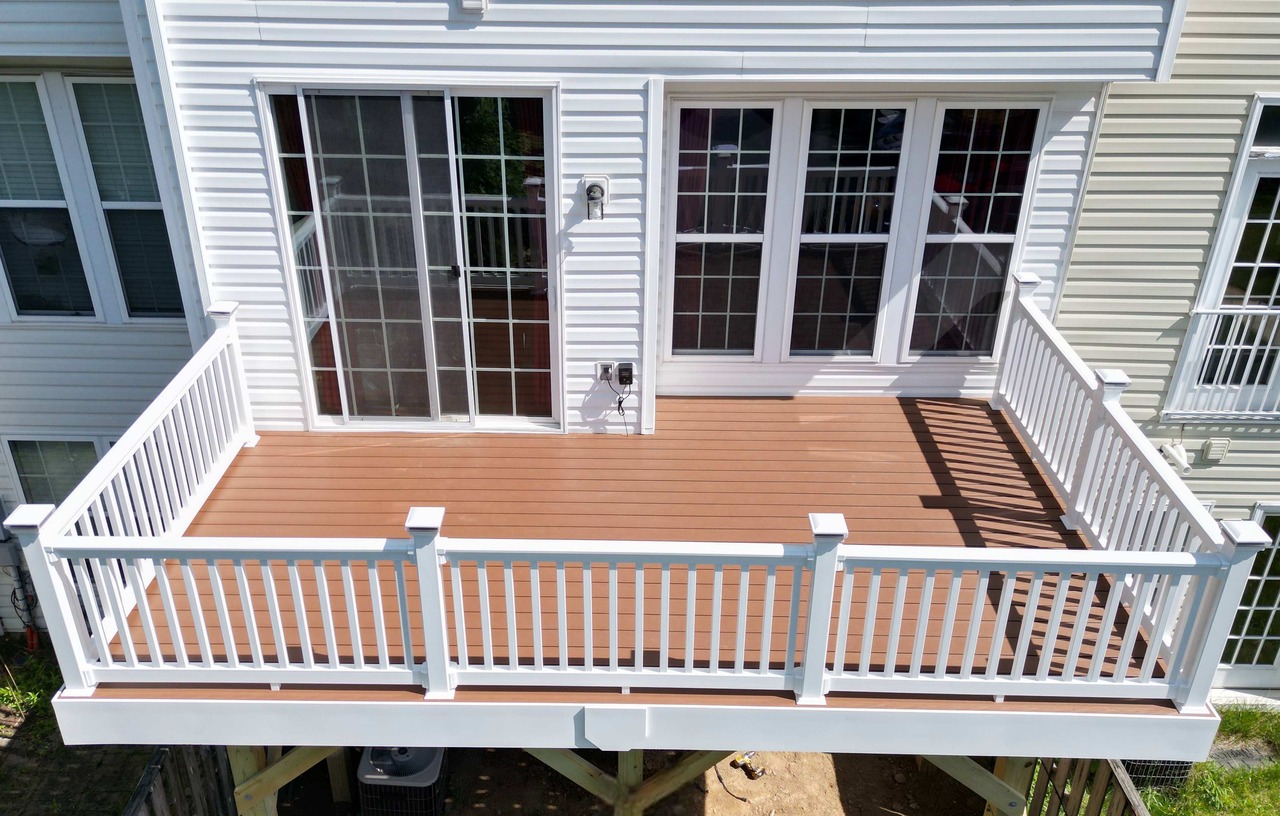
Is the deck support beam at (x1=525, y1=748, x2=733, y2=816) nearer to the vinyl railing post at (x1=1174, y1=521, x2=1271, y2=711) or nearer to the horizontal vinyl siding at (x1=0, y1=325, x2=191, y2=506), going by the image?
the vinyl railing post at (x1=1174, y1=521, x2=1271, y2=711)

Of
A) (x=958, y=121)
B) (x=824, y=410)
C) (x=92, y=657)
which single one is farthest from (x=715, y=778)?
(x=958, y=121)

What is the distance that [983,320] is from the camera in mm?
6582

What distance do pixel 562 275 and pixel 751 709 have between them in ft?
9.45

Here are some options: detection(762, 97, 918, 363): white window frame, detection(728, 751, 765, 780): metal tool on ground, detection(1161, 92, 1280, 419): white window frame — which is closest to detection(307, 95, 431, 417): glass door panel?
detection(762, 97, 918, 363): white window frame

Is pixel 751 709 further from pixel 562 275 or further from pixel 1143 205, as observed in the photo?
pixel 1143 205

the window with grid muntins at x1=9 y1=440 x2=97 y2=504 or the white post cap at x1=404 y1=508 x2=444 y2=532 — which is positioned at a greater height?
the white post cap at x1=404 y1=508 x2=444 y2=532

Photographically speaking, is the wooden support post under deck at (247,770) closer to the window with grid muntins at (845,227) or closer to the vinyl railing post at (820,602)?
the vinyl railing post at (820,602)

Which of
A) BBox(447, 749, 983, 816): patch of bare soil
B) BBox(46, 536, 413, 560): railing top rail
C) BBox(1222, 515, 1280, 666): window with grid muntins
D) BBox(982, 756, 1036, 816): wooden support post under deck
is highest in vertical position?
BBox(46, 536, 413, 560): railing top rail

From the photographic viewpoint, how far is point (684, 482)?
579cm

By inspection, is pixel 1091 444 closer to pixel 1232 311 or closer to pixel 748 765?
pixel 1232 311

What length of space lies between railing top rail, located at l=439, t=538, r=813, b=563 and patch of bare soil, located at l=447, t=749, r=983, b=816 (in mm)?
3695

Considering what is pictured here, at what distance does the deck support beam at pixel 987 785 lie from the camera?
5.04 meters

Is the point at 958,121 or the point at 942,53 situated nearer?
the point at 942,53

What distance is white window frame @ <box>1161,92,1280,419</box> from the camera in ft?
20.0
